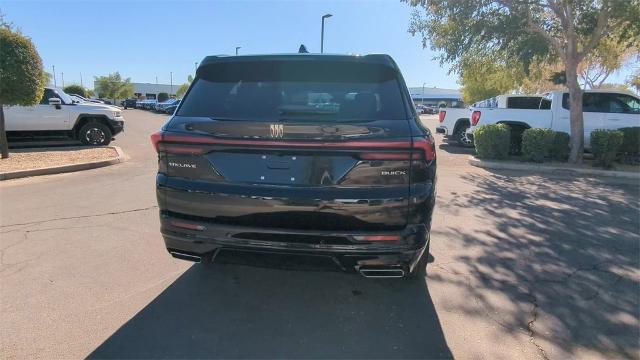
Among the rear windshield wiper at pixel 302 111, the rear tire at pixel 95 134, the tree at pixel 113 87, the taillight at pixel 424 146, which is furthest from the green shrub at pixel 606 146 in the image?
the tree at pixel 113 87

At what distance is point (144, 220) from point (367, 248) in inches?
149

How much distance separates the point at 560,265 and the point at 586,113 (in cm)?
986

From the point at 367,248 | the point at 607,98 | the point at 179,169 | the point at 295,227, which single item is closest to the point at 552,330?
the point at 367,248

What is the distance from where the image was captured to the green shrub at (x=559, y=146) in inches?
449

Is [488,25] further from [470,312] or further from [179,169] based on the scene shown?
[179,169]

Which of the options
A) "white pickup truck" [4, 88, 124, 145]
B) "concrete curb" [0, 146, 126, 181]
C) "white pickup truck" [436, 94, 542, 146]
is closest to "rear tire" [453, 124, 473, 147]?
"white pickup truck" [436, 94, 542, 146]

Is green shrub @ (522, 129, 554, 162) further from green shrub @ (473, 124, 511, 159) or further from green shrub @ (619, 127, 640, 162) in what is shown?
green shrub @ (619, 127, 640, 162)

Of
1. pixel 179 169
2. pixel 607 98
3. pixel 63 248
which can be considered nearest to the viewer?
pixel 179 169

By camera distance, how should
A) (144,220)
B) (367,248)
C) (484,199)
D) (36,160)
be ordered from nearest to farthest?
1. (367,248)
2. (144,220)
3. (484,199)
4. (36,160)

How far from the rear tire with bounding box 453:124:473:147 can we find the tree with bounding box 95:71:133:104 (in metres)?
69.3

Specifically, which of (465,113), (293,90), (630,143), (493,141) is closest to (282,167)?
(293,90)

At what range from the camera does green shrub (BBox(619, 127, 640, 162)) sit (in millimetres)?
10891

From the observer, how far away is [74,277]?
12.9 ft

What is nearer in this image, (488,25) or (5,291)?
(5,291)
